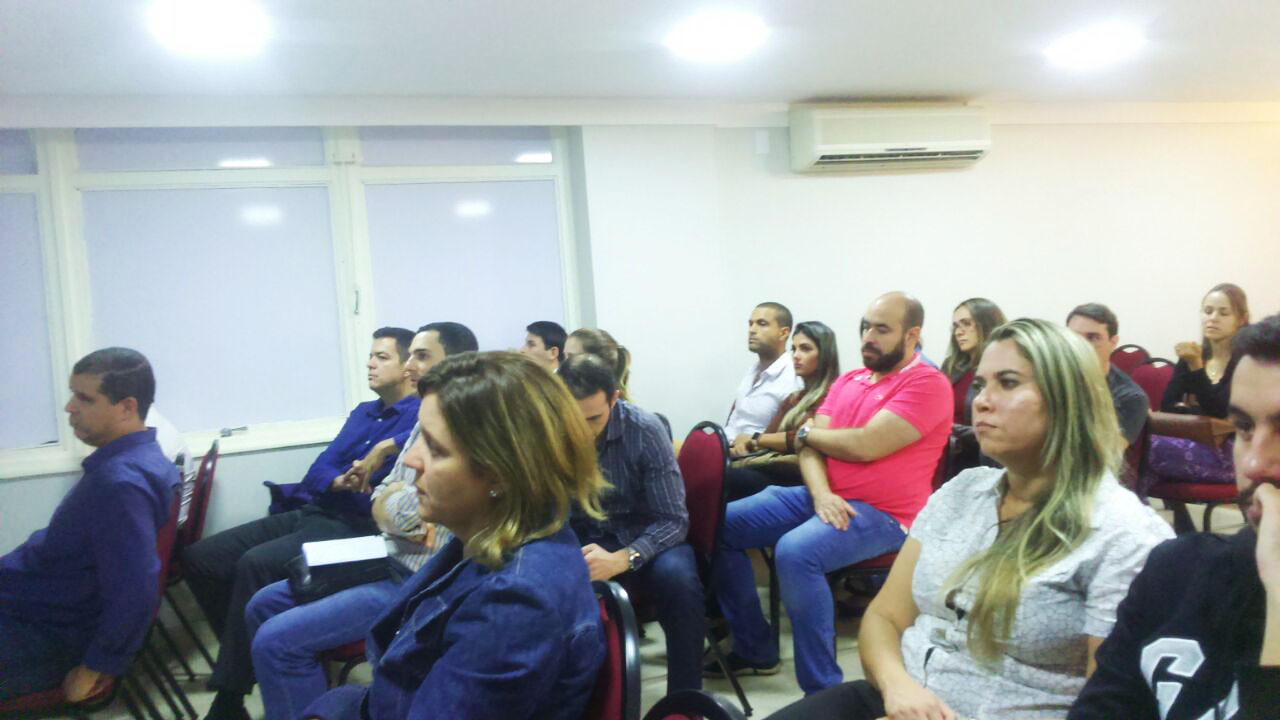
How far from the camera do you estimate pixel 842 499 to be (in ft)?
9.00

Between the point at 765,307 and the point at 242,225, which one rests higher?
the point at 242,225

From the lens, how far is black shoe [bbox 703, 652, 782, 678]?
9.71ft

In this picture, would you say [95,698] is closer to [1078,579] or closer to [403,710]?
[403,710]

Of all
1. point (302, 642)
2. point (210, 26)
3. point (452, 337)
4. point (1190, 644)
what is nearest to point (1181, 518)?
point (1190, 644)

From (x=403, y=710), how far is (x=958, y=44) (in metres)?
3.83

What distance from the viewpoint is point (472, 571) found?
1277 mm

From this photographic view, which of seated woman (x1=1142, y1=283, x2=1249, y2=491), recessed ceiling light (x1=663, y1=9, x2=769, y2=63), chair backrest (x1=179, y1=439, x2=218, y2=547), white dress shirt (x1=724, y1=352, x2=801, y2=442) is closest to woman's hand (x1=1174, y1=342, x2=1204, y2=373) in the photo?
seated woman (x1=1142, y1=283, x2=1249, y2=491)

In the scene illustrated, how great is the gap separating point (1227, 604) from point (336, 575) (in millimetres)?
2022

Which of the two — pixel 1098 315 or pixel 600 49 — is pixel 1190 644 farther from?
pixel 600 49

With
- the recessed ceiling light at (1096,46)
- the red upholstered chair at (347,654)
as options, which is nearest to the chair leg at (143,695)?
the red upholstered chair at (347,654)

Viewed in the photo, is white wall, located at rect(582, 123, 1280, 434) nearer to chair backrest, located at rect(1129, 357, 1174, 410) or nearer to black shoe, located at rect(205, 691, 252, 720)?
chair backrest, located at rect(1129, 357, 1174, 410)

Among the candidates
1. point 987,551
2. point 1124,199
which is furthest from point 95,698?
point 1124,199

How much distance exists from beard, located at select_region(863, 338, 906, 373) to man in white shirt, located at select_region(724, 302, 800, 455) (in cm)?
94

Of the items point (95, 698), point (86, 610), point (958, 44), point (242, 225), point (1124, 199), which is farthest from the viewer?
point (1124, 199)
